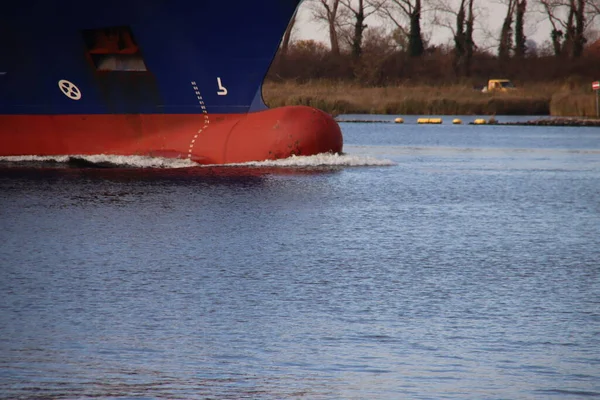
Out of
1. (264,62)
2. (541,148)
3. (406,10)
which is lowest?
(541,148)

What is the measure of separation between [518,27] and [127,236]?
217 ft

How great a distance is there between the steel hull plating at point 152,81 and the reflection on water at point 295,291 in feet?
9.90

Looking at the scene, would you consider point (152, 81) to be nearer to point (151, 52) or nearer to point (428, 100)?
point (151, 52)

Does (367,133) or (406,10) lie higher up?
(406,10)

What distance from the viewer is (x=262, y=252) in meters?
11.9

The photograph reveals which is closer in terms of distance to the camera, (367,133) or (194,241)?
(194,241)

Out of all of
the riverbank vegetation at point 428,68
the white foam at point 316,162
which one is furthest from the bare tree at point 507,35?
the white foam at point 316,162

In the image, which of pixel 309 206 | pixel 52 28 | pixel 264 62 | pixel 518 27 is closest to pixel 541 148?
pixel 264 62

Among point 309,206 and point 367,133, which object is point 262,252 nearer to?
point 309,206

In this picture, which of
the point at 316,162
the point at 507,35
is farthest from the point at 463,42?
the point at 316,162

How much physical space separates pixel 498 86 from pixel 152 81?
150 feet

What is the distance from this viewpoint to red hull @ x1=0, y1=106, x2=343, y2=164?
74.4 feet

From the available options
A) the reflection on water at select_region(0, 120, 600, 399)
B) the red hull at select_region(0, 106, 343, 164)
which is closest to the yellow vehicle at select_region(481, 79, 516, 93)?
the red hull at select_region(0, 106, 343, 164)

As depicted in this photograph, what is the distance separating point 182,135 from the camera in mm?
23094
